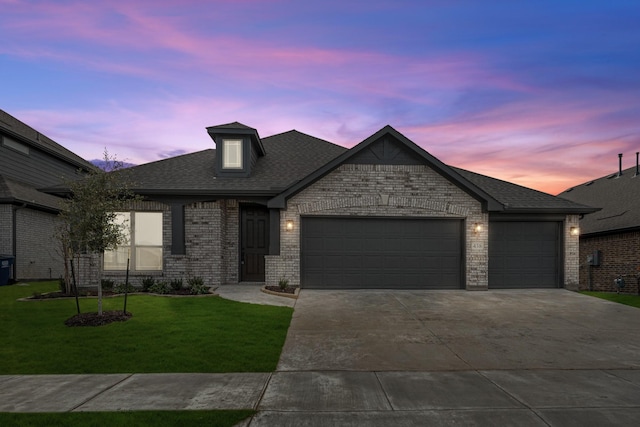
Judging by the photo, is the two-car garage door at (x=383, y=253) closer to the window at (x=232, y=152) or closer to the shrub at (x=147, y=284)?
the window at (x=232, y=152)

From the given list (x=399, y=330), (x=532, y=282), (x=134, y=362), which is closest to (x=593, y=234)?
(x=532, y=282)

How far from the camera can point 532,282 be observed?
46.0ft

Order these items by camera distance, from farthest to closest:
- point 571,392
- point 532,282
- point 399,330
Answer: point 532,282 < point 399,330 < point 571,392

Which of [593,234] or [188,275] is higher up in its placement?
[593,234]

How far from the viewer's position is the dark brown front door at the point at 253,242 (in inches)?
576

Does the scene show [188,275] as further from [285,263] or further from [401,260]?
[401,260]

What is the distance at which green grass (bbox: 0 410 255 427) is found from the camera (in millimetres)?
3877

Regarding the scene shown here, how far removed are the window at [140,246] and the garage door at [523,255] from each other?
43.3 ft

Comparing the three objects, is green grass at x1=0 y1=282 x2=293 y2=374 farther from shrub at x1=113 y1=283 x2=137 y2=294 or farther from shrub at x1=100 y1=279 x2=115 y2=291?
shrub at x1=100 y1=279 x2=115 y2=291

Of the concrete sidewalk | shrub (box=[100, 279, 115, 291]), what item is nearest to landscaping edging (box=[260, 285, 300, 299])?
shrub (box=[100, 279, 115, 291])

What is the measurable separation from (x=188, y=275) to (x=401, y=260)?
8224mm

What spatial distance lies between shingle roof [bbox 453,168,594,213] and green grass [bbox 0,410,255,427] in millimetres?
12615

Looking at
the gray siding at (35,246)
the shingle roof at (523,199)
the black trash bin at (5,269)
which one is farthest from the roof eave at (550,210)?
the black trash bin at (5,269)

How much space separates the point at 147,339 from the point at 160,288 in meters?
5.51
